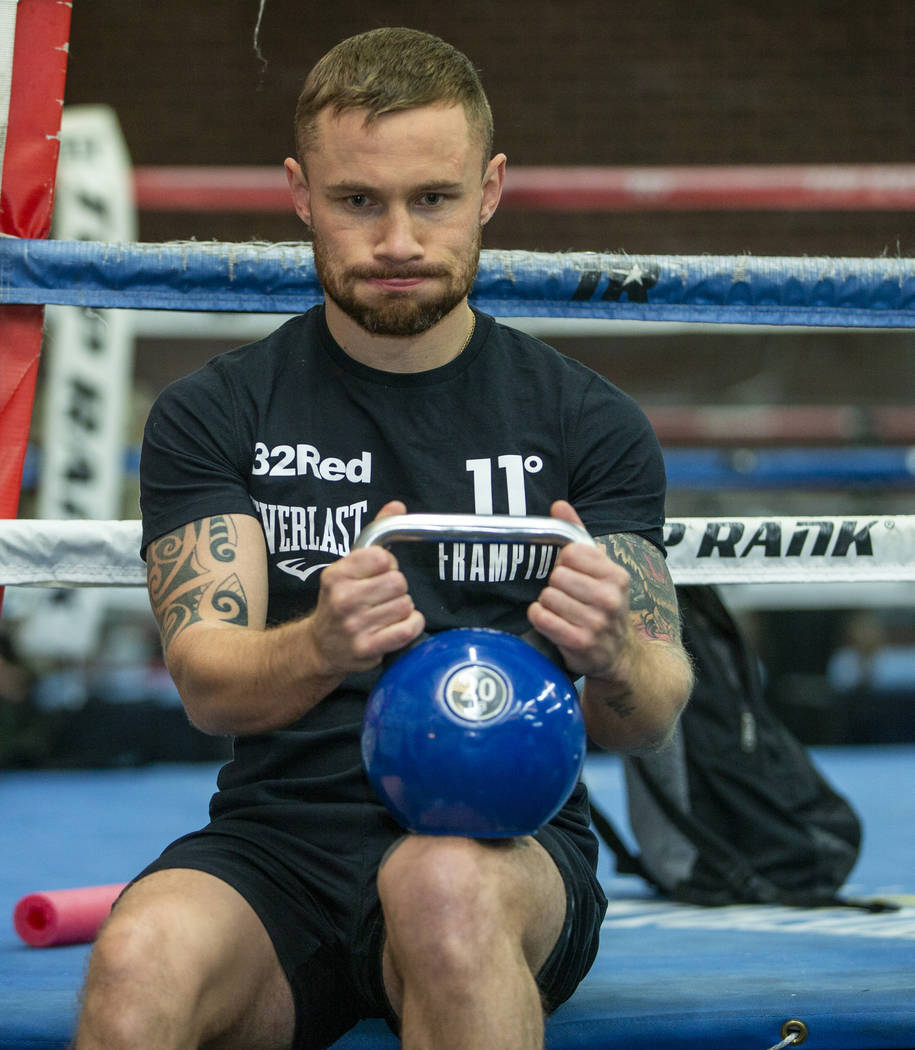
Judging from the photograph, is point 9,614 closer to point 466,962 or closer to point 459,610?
point 459,610

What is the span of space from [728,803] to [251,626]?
3.21 feet

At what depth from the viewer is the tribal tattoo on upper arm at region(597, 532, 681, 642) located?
42.9 inches

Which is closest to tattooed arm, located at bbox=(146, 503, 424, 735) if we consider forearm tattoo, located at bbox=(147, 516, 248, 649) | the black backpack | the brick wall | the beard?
forearm tattoo, located at bbox=(147, 516, 248, 649)

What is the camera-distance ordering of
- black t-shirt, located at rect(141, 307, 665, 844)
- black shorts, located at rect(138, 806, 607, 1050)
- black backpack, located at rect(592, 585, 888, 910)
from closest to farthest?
black shorts, located at rect(138, 806, 607, 1050) → black t-shirt, located at rect(141, 307, 665, 844) → black backpack, located at rect(592, 585, 888, 910)

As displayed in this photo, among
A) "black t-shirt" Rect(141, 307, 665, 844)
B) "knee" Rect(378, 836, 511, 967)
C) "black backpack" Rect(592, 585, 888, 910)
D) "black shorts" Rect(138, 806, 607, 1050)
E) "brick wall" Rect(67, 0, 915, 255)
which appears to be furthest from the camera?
"brick wall" Rect(67, 0, 915, 255)

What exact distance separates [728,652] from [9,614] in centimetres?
234

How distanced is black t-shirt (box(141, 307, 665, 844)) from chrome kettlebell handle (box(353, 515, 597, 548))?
215mm

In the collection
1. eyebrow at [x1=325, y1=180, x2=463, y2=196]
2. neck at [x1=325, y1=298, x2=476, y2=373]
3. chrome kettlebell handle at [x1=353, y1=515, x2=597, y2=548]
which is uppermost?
eyebrow at [x1=325, y1=180, x2=463, y2=196]

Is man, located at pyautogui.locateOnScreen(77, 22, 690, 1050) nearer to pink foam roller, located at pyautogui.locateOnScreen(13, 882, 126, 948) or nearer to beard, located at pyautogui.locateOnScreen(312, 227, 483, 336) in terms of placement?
beard, located at pyautogui.locateOnScreen(312, 227, 483, 336)

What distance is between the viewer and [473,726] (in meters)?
0.85

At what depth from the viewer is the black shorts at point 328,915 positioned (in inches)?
39.4

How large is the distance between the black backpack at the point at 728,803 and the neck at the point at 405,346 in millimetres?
716

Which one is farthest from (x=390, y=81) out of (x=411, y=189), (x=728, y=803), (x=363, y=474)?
(x=728, y=803)

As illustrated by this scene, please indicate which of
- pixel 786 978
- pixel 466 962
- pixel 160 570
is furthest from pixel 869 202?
pixel 466 962
